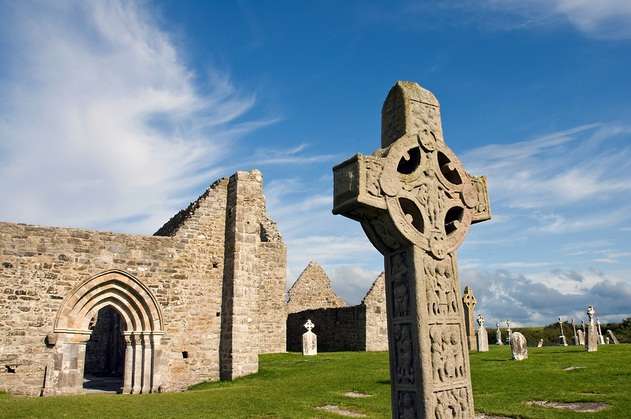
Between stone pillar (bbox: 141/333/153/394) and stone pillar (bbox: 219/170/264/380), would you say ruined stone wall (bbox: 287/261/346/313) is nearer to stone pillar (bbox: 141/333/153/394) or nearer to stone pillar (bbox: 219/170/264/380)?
stone pillar (bbox: 219/170/264/380)

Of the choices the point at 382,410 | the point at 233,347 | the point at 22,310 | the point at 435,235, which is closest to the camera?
the point at 435,235

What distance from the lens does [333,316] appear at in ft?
73.8

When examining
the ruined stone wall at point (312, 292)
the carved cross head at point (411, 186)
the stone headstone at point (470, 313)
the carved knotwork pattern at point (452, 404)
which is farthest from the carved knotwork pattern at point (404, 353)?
the ruined stone wall at point (312, 292)

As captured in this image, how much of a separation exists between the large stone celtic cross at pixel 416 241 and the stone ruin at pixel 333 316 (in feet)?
54.1

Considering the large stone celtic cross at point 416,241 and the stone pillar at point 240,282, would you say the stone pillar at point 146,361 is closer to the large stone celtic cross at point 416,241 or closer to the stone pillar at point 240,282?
the stone pillar at point 240,282

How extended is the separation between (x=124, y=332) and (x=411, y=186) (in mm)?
12187

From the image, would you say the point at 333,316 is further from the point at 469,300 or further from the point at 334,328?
the point at 469,300

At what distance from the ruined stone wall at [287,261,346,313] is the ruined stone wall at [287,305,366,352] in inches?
35.1

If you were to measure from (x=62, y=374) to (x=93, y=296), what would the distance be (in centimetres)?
205

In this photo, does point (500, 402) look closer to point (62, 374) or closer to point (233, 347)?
point (233, 347)

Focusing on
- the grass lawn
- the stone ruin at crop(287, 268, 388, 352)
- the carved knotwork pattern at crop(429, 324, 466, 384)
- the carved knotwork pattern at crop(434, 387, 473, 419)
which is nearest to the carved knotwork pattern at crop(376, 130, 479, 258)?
the carved knotwork pattern at crop(429, 324, 466, 384)

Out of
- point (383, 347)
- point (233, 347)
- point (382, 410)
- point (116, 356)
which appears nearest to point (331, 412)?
point (382, 410)

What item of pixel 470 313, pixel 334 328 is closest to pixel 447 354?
pixel 470 313

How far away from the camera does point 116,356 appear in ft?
67.7
